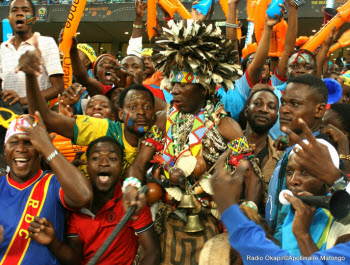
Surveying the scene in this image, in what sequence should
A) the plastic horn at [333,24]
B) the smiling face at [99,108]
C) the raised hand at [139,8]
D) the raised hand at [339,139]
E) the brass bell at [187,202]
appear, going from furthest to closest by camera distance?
the raised hand at [139,8]
the plastic horn at [333,24]
the smiling face at [99,108]
the raised hand at [339,139]
the brass bell at [187,202]

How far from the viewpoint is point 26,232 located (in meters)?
2.88

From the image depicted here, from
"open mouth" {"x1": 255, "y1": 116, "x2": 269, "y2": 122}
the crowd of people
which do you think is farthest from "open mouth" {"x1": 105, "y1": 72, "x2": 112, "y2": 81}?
"open mouth" {"x1": 255, "y1": 116, "x2": 269, "y2": 122}

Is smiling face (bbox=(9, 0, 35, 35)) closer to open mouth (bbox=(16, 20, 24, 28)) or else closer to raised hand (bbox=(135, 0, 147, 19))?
open mouth (bbox=(16, 20, 24, 28))

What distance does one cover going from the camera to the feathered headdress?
3123mm

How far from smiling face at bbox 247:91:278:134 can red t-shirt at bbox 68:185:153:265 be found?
1.19 meters

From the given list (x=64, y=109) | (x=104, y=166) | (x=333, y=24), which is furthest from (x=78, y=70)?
(x=333, y=24)

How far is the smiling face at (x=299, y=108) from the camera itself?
9.39 feet

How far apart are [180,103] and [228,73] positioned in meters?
0.43

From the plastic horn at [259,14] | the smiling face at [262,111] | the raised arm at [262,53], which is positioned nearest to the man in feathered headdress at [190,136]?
the smiling face at [262,111]

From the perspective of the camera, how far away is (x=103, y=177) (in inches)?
125

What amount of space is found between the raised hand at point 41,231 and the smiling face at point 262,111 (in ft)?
6.01

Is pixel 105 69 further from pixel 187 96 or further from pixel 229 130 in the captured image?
pixel 229 130

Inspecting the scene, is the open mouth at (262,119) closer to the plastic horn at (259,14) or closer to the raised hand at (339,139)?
the raised hand at (339,139)

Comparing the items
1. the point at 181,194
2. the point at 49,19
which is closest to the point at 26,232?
the point at 181,194
